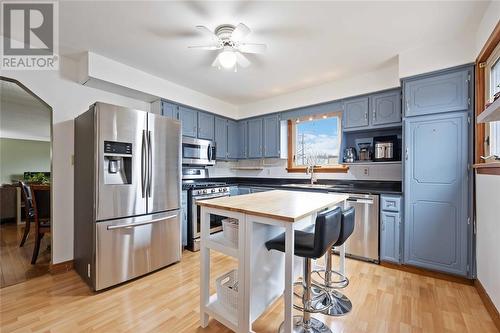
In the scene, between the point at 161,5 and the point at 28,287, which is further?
the point at 28,287

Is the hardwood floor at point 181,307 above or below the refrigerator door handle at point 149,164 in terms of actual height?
below

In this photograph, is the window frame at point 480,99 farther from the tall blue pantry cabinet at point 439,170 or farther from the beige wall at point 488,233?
the beige wall at point 488,233

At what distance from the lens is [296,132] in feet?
13.9

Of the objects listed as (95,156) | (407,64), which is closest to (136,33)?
(95,156)

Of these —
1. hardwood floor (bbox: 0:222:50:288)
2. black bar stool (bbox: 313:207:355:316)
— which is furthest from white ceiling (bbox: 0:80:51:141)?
black bar stool (bbox: 313:207:355:316)

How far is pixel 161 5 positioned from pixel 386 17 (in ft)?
6.39

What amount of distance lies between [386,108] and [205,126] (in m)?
2.81

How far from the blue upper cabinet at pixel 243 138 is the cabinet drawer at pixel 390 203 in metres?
2.57

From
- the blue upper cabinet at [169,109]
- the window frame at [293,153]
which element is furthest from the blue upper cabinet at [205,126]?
the window frame at [293,153]

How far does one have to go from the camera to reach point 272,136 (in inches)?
163

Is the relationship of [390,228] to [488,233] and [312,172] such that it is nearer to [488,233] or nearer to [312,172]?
[488,233]

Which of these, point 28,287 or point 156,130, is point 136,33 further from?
point 28,287

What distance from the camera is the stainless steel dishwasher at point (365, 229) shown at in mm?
2734

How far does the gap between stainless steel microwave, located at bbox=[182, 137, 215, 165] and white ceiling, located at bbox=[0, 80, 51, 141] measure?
75.1 inches
